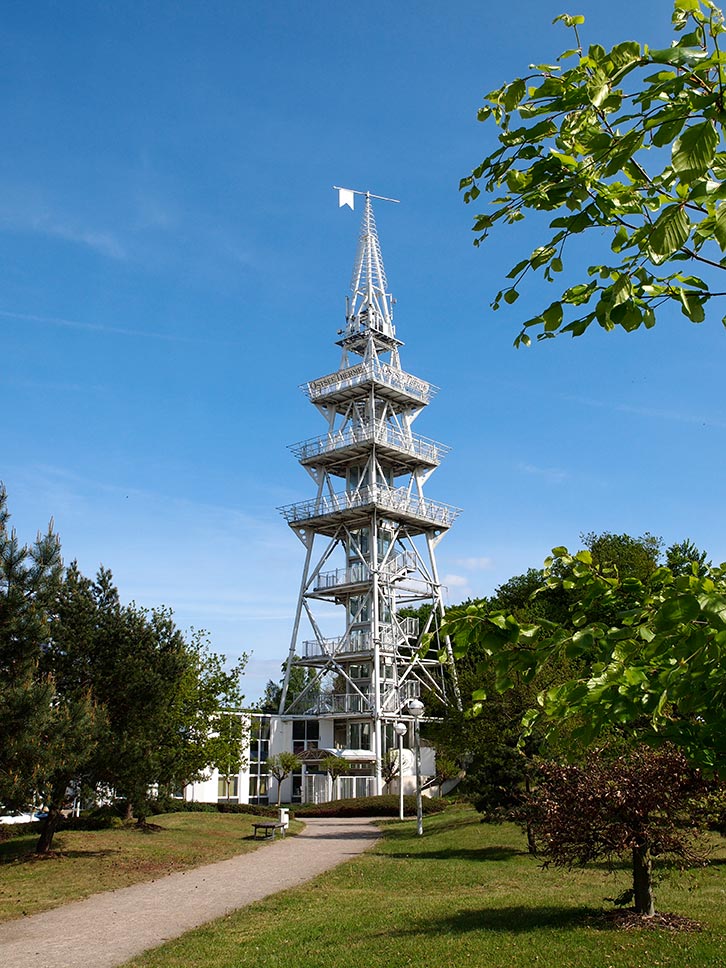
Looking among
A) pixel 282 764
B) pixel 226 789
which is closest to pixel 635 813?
pixel 282 764

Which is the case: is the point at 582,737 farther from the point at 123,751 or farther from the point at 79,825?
the point at 79,825

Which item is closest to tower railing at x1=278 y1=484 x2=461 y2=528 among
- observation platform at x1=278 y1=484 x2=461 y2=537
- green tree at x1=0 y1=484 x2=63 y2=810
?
observation platform at x1=278 y1=484 x2=461 y2=537

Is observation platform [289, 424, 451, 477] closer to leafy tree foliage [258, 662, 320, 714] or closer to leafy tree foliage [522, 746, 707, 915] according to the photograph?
leafy tree foliage [258, 662, 320, 714]

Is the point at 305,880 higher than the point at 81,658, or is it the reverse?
the point at 81,658

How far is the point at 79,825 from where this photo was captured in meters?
29.3

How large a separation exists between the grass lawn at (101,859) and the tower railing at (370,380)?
81.6ft

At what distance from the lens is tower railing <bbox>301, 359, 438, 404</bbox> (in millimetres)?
46625

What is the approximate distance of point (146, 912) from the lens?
13844 mm

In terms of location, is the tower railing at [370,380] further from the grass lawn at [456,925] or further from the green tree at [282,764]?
the grass lawn at [456,925]

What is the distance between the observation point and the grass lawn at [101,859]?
15.9 meters

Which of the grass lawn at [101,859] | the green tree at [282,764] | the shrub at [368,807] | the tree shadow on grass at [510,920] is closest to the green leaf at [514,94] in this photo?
the tree shadow on grass at [510,920]

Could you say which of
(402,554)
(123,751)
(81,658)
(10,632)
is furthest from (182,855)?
(402,554)

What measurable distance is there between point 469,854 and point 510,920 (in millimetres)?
9754

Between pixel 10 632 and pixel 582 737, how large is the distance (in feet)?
49.2
